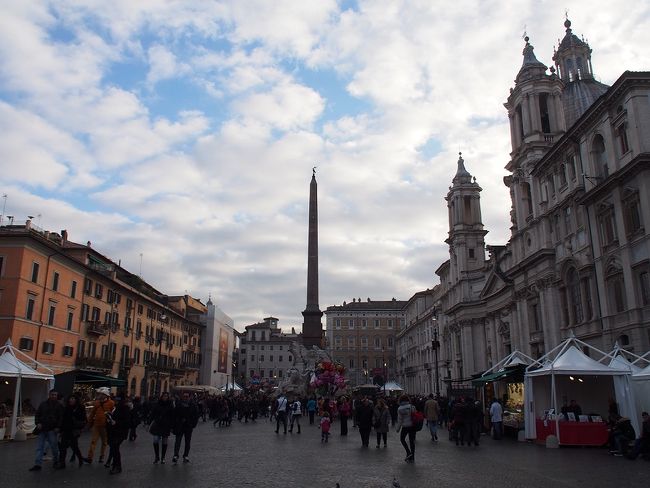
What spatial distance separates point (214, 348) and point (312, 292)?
33.4 m

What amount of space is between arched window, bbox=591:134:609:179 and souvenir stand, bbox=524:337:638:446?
11783mm

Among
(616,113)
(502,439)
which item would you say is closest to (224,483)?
(502,439)

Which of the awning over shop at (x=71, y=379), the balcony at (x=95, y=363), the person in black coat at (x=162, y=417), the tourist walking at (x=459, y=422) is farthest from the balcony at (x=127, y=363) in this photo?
the person in black coat at (x=162, y=417)

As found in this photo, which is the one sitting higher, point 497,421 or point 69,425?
point 69,425

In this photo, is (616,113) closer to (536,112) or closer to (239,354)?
(536,112)

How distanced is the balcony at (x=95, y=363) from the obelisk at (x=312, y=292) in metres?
15.2

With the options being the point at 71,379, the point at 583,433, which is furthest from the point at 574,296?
the point at 71,379

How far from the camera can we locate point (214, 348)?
76.9 meters

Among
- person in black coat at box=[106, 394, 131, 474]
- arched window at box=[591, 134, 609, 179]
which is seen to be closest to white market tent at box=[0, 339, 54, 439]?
person in black coat at box=[106, 394, 131, 474]

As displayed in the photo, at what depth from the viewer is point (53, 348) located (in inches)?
1438

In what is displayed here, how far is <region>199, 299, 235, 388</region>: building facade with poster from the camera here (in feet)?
248

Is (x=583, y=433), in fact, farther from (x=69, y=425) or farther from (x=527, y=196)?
(x=527, y=196)

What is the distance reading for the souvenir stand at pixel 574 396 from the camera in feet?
58.9

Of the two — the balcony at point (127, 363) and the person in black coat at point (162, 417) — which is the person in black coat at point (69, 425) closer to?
the person in black coat at point (162, 417)
